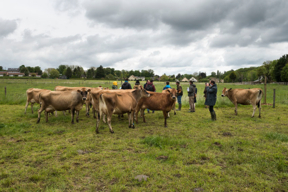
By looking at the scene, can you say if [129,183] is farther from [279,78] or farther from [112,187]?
[279,78]

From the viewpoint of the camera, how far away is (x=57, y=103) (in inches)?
344

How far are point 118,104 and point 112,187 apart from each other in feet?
14.5

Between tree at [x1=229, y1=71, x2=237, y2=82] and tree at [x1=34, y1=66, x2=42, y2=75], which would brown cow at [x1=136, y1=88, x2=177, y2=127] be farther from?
tree at [x1=34, y1=66, x2=42, y2=75]

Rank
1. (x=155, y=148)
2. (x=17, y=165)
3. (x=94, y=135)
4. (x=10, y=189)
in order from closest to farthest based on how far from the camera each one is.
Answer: (x=10, y=189) < (x=17, y=165) < (x=155, y=148) < (x=94, y=135)

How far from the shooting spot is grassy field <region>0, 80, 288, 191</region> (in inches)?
146

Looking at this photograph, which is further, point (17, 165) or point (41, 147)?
point (41, 147)

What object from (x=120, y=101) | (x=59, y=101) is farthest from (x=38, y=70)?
(x=120, y=101)

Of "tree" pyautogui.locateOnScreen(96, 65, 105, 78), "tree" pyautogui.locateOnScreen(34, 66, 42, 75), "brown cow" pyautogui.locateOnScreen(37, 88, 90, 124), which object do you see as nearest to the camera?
"brown cow" pyautogui.locateOnScreen(37, 88, 90, 124)

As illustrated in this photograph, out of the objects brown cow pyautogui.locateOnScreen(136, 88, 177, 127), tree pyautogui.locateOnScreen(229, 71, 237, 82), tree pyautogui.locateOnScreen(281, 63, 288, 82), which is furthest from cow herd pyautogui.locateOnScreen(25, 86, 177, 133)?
tree pyautogui.locateOnScreen(229, 71, 237, 82)

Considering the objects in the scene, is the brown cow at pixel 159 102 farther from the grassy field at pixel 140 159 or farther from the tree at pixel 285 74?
the tree at pixel 285 74

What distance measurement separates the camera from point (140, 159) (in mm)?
4836

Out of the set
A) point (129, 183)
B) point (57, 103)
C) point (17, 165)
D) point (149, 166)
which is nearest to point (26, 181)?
point (17, 165)

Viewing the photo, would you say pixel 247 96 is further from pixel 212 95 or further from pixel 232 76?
pixel 232 76

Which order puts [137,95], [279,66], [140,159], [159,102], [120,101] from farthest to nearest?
[279,66] → [159,102] → [137,95] → [120,101] → [140,159]
